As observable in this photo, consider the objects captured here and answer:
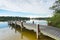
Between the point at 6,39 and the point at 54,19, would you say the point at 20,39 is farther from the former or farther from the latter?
the point at 54,19

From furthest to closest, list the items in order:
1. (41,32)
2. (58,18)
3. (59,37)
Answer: (58,18)
(41,32)
(59,37)

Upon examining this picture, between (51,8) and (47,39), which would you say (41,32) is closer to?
(47,39)

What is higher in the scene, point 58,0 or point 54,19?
point 58,0

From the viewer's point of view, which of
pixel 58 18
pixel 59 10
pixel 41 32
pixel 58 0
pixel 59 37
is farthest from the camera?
pixel 58 0

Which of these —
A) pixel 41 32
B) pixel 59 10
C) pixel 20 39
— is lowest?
pixel 20 39

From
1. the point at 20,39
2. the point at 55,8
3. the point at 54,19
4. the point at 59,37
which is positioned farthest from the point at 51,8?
the point at 59,37

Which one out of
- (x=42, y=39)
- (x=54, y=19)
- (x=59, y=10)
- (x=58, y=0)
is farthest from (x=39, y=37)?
(x=58, y=0)

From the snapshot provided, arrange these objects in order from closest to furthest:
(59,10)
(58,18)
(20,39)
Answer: (20,39) < (58,18) < (59,10)

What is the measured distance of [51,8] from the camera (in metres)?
21.1

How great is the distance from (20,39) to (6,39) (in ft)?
5.04

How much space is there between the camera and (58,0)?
2112 cm

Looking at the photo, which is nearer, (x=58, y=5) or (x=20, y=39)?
(x=20, y=39)

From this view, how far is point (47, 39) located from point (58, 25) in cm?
473

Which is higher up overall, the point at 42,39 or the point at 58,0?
the point at 58,0
